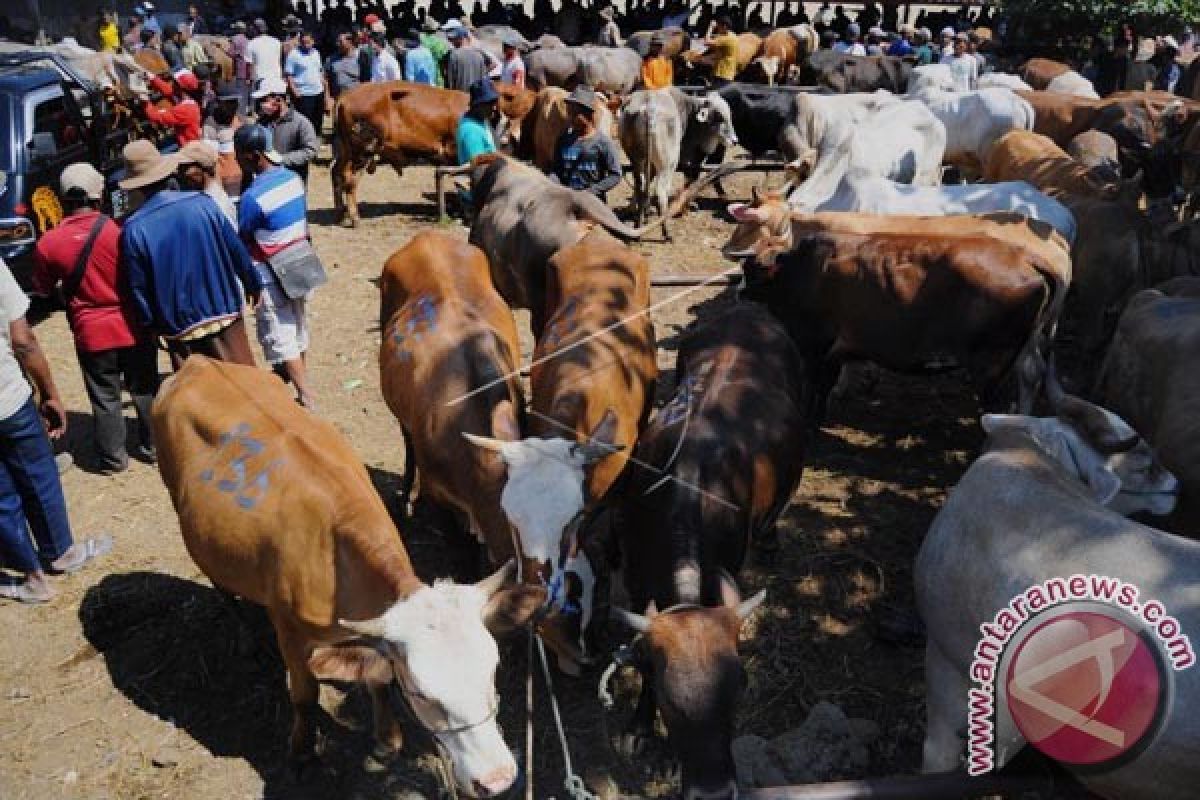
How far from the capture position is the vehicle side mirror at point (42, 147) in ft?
29.1

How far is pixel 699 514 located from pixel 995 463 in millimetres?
1365

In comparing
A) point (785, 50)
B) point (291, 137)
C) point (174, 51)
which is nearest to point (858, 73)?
point (785, 50)

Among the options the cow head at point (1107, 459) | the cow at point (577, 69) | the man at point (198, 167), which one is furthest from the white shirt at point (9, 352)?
the cow at point (577, 69)

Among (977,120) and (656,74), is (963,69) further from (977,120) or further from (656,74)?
(656,74)

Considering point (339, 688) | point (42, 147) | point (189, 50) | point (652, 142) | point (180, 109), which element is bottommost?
point (339, 688)

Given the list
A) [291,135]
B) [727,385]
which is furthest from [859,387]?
[291,135]

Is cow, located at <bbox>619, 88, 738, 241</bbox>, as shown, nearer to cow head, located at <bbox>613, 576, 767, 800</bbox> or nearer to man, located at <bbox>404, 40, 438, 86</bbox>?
man, located at <bbox>404, 40, 438, 86</bbox>

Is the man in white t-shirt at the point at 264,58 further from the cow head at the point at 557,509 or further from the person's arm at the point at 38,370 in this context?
the cow head at the point at 557,509

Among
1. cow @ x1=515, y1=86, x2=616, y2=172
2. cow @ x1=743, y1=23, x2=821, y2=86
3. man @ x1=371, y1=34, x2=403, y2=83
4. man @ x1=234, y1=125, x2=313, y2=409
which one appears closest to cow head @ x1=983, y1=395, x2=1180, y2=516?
man @ x1=234, y1=125, x2=313, y2=409

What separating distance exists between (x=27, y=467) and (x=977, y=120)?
A: 11964 mm

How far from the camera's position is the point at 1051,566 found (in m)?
3.46

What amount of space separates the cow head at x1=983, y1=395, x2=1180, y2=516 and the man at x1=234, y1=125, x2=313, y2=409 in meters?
5.02

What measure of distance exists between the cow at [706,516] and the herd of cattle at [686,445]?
0.05 feet

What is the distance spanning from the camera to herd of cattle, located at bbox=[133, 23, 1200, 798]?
3.46 metres
